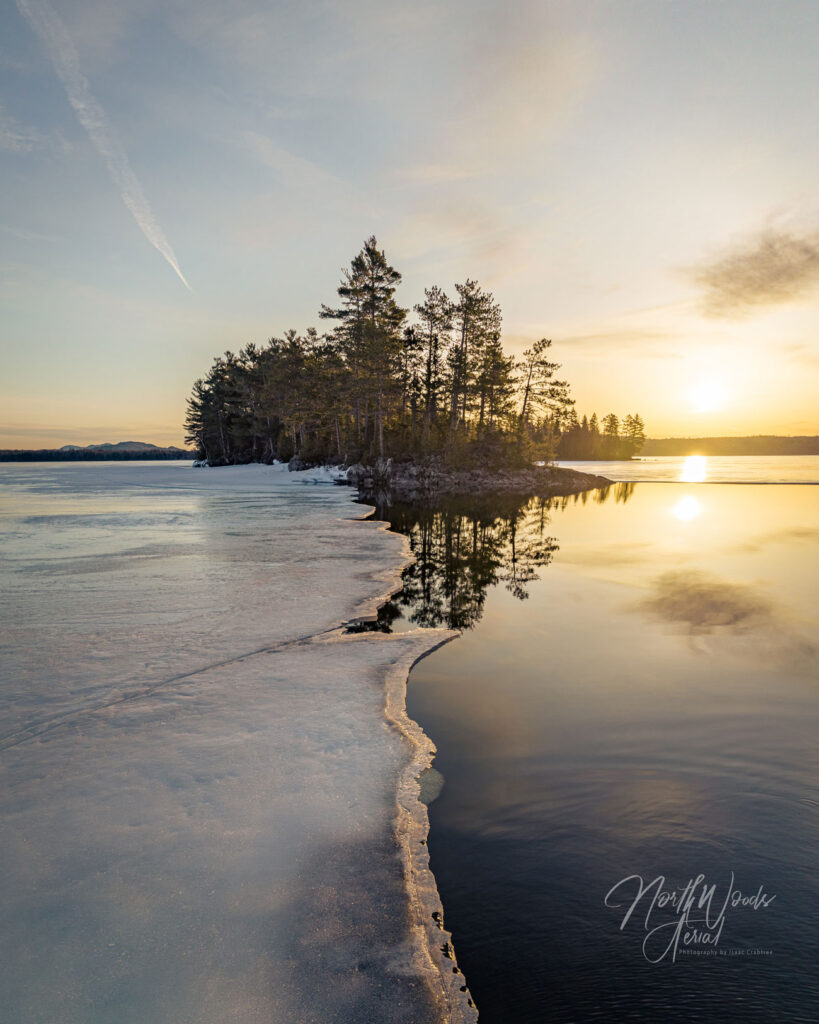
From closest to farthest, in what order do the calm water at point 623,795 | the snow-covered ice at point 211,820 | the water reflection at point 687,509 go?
1. the snow-covered ice at point 211,820
2. the calm water at point 623,795
3. the water reflection at point 687,509

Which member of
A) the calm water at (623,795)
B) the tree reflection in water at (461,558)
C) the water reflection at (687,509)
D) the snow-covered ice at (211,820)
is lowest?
the water reflection at (687,509)

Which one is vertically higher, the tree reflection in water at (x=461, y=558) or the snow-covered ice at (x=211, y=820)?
the snow-covered ice at (x=211, y=820)

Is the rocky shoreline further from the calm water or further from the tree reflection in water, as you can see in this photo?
the calm water

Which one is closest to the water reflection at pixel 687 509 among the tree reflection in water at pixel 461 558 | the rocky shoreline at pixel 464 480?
the tree reflection in water at pixel 461 558

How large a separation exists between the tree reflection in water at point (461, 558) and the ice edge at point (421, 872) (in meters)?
3.20

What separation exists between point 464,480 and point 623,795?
45.6 meters

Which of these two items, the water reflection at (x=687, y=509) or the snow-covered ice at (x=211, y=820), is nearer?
the snow-covered ice at (x=211, y=820)

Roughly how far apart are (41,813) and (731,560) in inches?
665

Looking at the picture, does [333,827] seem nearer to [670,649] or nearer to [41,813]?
[41,813]

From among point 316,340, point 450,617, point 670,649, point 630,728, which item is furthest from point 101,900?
point 316,340

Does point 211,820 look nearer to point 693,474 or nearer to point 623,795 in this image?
point 623,795

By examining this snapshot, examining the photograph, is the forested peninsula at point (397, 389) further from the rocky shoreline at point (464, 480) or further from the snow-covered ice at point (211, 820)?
the snow-covered ice at point (211, 820)

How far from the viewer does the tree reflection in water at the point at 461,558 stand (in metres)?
10.1

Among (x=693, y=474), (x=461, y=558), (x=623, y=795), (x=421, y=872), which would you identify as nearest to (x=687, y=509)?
(x=461, y=558)
